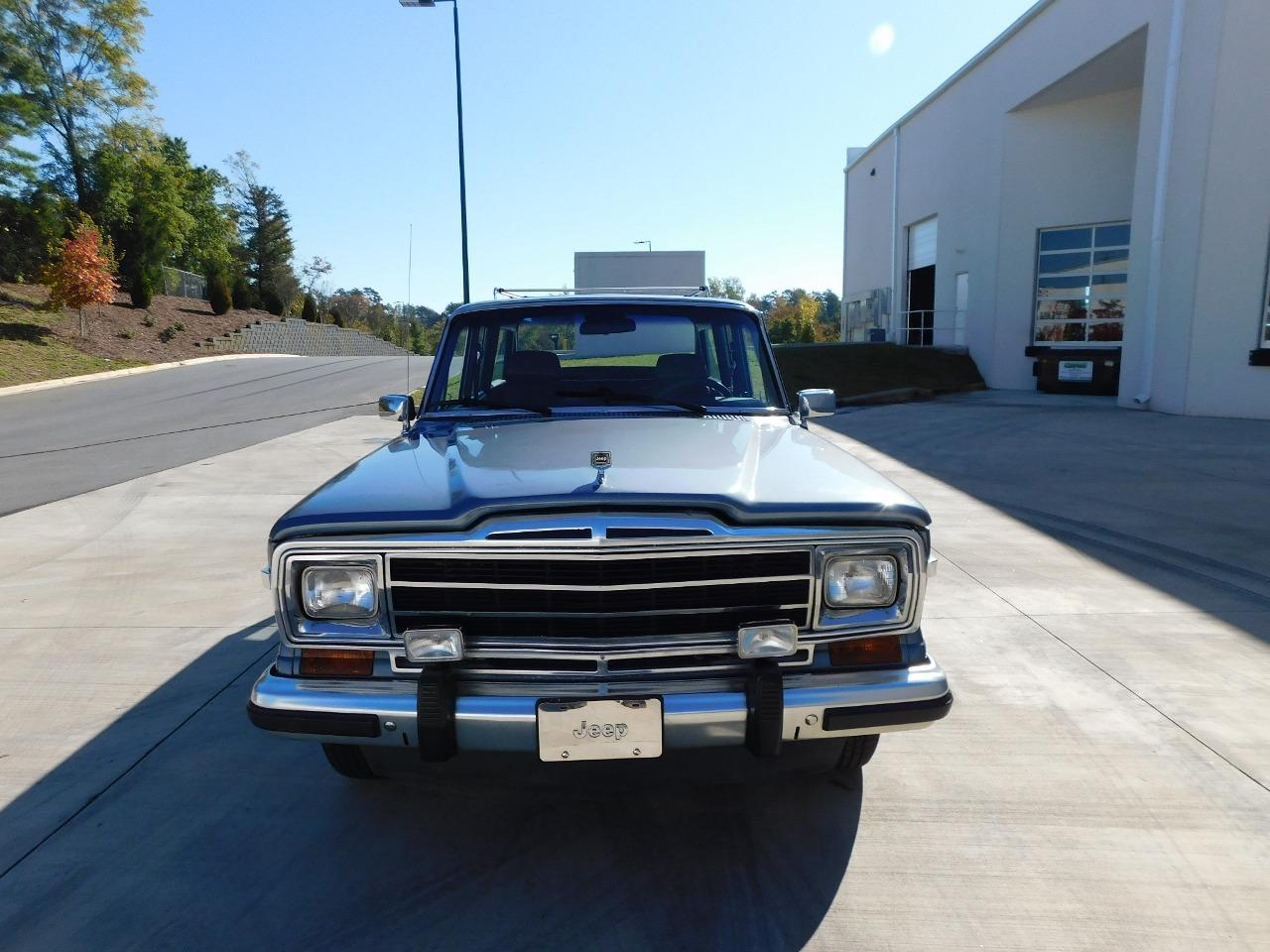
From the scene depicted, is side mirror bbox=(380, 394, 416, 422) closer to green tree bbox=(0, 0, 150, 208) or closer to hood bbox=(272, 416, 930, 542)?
hood bbox=(272, 416, 930, 542)

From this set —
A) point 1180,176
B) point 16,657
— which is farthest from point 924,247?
point 16,657

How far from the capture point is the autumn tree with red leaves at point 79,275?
2794 centimetres

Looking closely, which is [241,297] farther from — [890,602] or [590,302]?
[890,602]

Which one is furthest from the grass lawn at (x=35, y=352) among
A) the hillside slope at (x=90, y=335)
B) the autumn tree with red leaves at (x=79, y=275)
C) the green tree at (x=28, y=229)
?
the green tree at (x=28, y=229)

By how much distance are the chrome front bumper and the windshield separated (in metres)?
1.69

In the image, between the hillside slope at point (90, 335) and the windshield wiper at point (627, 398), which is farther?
the hillside slope at point (90, 335)

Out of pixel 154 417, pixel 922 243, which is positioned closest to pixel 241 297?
pixel 154 417

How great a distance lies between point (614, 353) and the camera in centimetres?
412

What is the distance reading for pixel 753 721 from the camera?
2.28 meters

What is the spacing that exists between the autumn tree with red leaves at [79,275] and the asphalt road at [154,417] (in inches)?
148

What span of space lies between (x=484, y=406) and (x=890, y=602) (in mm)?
1970

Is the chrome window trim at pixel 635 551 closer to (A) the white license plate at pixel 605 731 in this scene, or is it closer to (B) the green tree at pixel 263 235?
(A) the white license plate at pixel 605 731

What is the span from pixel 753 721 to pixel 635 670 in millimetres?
345

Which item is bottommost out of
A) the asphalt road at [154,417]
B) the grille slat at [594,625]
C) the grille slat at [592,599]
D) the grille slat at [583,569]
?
the asphalt road at [154,417]
